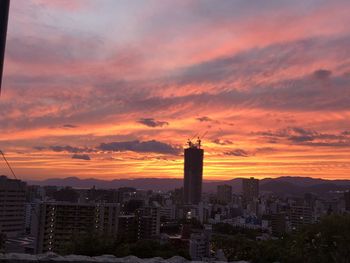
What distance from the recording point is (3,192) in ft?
153

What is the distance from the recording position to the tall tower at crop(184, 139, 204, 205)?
16495 centimetres

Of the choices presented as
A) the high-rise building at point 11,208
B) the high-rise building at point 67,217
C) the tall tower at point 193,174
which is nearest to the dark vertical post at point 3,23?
the high-rise building at point 67,217

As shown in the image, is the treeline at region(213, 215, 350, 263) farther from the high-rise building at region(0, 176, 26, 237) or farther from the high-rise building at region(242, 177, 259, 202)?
the high-rise building at region(242, 177, 259, 202)

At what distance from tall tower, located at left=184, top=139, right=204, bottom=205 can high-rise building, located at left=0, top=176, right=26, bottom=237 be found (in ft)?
351

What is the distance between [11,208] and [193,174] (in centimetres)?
A: 12250

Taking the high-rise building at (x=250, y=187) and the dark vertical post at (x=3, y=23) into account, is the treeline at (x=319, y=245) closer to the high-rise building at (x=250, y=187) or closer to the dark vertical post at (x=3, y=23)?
the dark vertical post at (x=3, y=23)

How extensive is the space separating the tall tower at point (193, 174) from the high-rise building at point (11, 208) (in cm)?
10710

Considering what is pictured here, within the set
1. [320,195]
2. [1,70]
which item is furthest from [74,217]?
[320,195]

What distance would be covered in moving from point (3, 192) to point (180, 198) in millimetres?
118889

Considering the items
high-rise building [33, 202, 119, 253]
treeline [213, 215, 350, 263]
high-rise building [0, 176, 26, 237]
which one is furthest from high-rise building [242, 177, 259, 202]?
treeline [213, 215, 350, 263]

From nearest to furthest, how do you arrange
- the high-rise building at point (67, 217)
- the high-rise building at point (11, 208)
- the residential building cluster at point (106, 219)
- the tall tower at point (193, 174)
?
the residential building cluster at point (106, 219)
the high-rise building at point (67, 217)
the high-rise building at point (11, 208)
the tall tower at point (193, 174)

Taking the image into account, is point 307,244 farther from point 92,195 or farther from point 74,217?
point 92,195

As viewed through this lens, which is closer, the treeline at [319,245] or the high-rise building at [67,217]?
the treeline at [319,245]

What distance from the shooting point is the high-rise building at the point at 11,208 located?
48.7 metres
